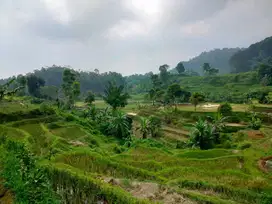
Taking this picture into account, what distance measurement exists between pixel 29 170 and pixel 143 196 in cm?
594

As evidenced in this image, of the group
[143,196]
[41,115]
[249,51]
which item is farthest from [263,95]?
[249,51]

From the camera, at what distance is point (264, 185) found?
14688 mm

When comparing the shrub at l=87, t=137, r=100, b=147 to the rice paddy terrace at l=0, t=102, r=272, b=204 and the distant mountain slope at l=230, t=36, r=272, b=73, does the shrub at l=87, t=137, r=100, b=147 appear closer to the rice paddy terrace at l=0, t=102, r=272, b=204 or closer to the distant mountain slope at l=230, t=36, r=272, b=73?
the rice paddy terrace at l=0, t=102, r=272, b=204

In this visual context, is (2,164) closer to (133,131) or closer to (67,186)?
(67,186)

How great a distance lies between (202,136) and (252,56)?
466 ft

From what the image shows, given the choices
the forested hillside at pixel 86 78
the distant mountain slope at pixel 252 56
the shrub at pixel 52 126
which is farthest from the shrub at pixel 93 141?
the distant mountain slope at pixel 252 56

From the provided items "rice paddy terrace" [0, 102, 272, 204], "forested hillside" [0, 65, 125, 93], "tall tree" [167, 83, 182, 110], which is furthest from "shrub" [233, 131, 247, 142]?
"forested hillside" [0, 65, 125, 93]

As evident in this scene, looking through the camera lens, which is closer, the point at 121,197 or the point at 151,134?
the point at 121,197

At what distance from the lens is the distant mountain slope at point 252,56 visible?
153375 mm

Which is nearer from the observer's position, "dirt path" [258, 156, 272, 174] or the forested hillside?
"dirt path" [258, 156, 272, 174]

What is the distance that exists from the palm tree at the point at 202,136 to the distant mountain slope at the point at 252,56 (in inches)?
5110

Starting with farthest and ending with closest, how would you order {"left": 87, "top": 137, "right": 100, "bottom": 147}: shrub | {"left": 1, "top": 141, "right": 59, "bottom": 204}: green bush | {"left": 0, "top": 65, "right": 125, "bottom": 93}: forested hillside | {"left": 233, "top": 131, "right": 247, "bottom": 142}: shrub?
1. {"left": 0, "top": 65, "right": 125, "bottom": 93}: forested hillside
2. {"left": 87, "top": 137, "right": 100, "bottom": 147}: shrub
3. {"left": 233, "top": 131, "right": 247, "bottom": 142}: shrub
4. {"left": 1, "top": 141, "right": 59, "bottom": 204}: green bush

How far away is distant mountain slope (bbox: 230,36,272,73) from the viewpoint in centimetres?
15338

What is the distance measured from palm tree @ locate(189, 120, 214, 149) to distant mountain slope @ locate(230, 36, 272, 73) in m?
130
